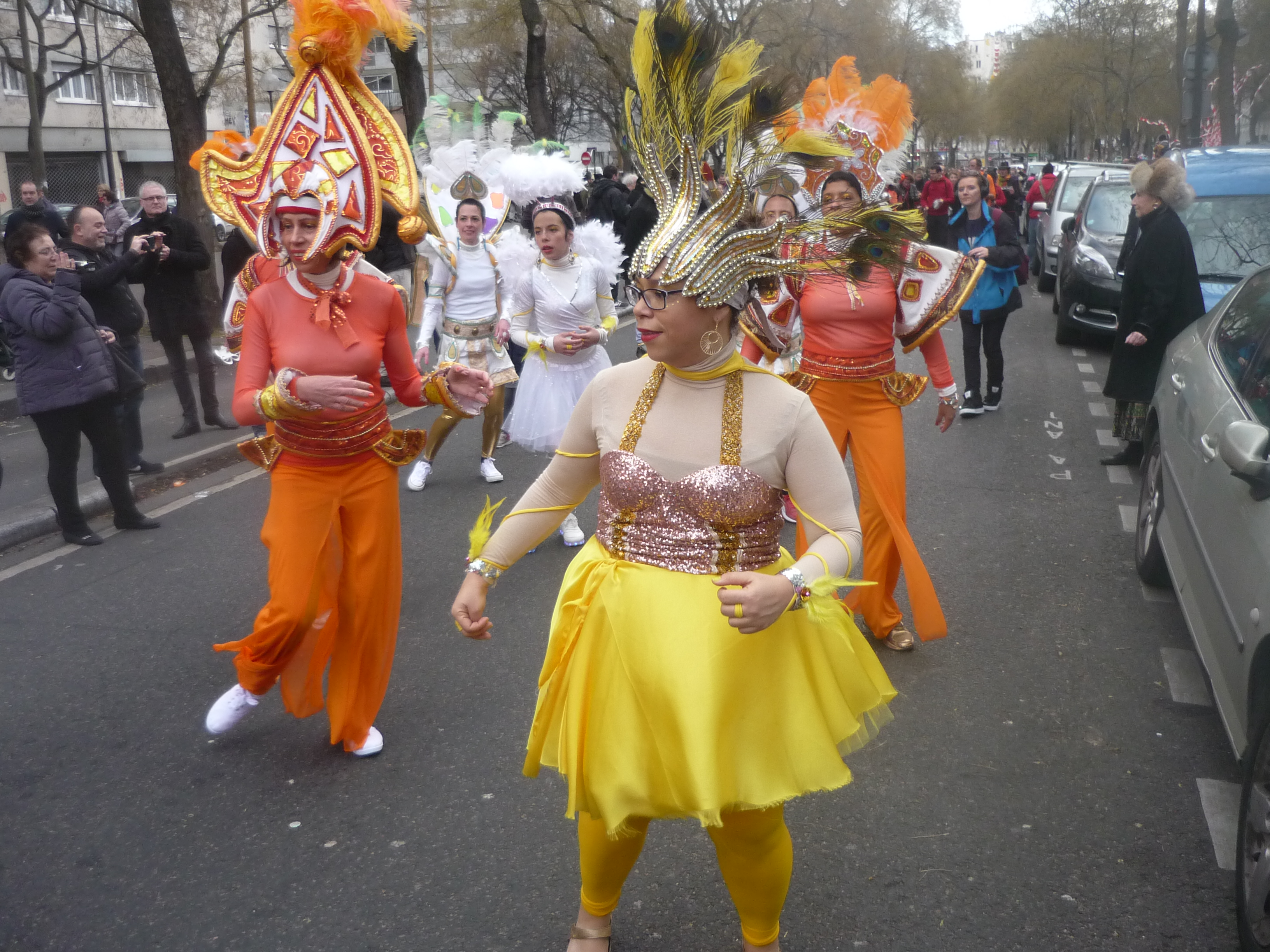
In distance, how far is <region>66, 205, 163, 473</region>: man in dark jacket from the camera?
25.5 feet

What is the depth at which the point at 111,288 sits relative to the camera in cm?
826

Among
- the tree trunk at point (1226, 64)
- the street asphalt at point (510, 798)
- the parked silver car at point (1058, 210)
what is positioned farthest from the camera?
the tree trunk at point (1226, 64)

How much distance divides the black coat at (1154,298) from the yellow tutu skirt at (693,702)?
5813 millimetres

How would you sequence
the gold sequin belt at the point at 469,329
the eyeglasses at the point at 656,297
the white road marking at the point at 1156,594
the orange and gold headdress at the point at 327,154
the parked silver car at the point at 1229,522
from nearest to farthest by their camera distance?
1. the eyeglasses at the point at 656,297
2. the parked silver car at the point at 1229,522
3. the orange and gold headdress at the point at 327,154
4. the white road marking at the point at 1156,594
5. the gold sequin belt at the point at 469,329

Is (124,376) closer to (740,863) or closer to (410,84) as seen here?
(740,863)

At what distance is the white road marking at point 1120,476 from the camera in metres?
7.76

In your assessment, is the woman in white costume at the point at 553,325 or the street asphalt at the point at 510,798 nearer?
the street asphalt at the point at 510,798

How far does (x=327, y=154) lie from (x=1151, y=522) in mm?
4246

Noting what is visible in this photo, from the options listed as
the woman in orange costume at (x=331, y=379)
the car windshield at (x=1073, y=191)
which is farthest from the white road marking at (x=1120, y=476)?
the car windshield at (x=1073, y=191)

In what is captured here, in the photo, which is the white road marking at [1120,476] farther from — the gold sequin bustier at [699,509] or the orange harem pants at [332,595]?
the gold sequin bustier at [699,509]

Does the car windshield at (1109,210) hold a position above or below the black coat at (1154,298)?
above

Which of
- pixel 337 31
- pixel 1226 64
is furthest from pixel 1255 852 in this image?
pixel 1226 64

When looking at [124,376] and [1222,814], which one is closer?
[1222,814]

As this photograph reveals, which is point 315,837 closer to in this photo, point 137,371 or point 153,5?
point 137,371
